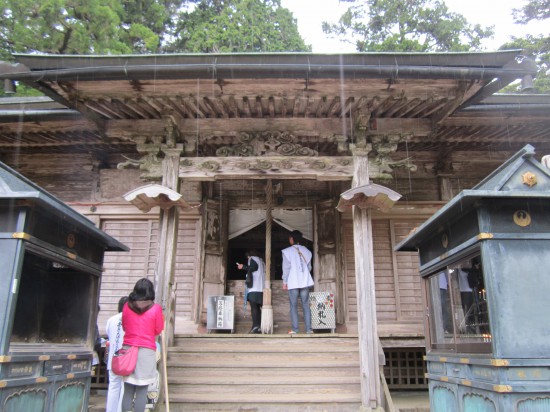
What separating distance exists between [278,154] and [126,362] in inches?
161

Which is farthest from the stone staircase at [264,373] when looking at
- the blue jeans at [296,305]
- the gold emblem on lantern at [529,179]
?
the gold emblem on lantern at [529,179]

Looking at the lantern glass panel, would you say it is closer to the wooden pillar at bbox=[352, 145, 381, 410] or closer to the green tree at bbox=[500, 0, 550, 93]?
the wooden pillar at bbox=[352, 145, 381, 410]

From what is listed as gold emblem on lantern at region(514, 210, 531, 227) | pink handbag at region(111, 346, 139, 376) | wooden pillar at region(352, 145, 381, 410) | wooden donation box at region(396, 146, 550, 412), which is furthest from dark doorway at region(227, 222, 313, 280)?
gold emblem on lantern at region(514, 210, 531, 227)

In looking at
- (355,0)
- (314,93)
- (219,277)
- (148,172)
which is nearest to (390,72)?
(314,93)

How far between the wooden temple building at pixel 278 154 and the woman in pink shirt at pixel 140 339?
1612 mm

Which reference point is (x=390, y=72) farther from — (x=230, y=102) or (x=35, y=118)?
(x=35, y=118)

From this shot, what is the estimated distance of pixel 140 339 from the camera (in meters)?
4.97

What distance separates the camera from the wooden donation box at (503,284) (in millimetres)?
3820

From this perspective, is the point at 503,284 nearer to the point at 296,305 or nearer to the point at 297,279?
the point at 297,279

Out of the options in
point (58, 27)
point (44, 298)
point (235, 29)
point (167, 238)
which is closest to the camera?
point (44, 298)

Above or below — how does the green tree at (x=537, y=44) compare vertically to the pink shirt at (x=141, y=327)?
above

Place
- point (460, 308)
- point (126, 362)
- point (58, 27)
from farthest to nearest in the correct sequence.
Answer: point (58, 27) → point (460, 308) → point (126, 362)

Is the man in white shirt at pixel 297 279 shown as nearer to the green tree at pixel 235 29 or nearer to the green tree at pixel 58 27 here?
the green tree at pixel 58 27

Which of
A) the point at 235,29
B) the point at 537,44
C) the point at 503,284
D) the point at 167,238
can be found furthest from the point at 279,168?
the point at 235,29
